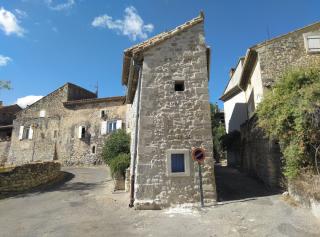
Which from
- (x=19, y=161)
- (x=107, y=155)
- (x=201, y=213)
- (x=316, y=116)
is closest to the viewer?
(x=316, y=116)

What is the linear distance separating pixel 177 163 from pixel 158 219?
2016 millimetres

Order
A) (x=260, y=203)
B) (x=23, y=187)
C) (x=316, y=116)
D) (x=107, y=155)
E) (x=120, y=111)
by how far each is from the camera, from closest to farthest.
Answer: (x=316, y=116)
(x=260, y=203)
(x=23, y=187)
(x=107, y=155)
(x=120, y=111)

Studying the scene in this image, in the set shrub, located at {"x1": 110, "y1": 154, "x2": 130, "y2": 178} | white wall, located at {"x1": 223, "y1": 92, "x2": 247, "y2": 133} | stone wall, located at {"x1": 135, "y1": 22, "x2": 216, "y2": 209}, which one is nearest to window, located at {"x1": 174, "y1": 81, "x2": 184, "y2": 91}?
stone wall, located at {"x1": 135, "y1": 22, "x2": 216, "y2": 209}

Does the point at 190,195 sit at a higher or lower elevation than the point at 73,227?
higher

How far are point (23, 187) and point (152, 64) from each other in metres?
9.87

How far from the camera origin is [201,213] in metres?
8.10

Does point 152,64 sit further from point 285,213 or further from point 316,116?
point 285,213

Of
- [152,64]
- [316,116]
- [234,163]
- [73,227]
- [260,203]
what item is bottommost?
[73,227]

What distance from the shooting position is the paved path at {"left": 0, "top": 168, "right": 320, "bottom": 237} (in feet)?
22.2

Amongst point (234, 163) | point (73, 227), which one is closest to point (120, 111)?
point (234, 163)

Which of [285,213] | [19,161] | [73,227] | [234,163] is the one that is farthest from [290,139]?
[19,161]

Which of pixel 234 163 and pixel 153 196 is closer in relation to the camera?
pixel 153 196

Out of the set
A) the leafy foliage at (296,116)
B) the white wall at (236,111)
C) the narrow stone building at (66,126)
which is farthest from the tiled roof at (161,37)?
the narrow stone building at (66,126)

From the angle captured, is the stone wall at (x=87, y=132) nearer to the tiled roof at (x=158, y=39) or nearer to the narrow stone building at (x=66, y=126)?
the narrow stone building at (x=66, y=126)
